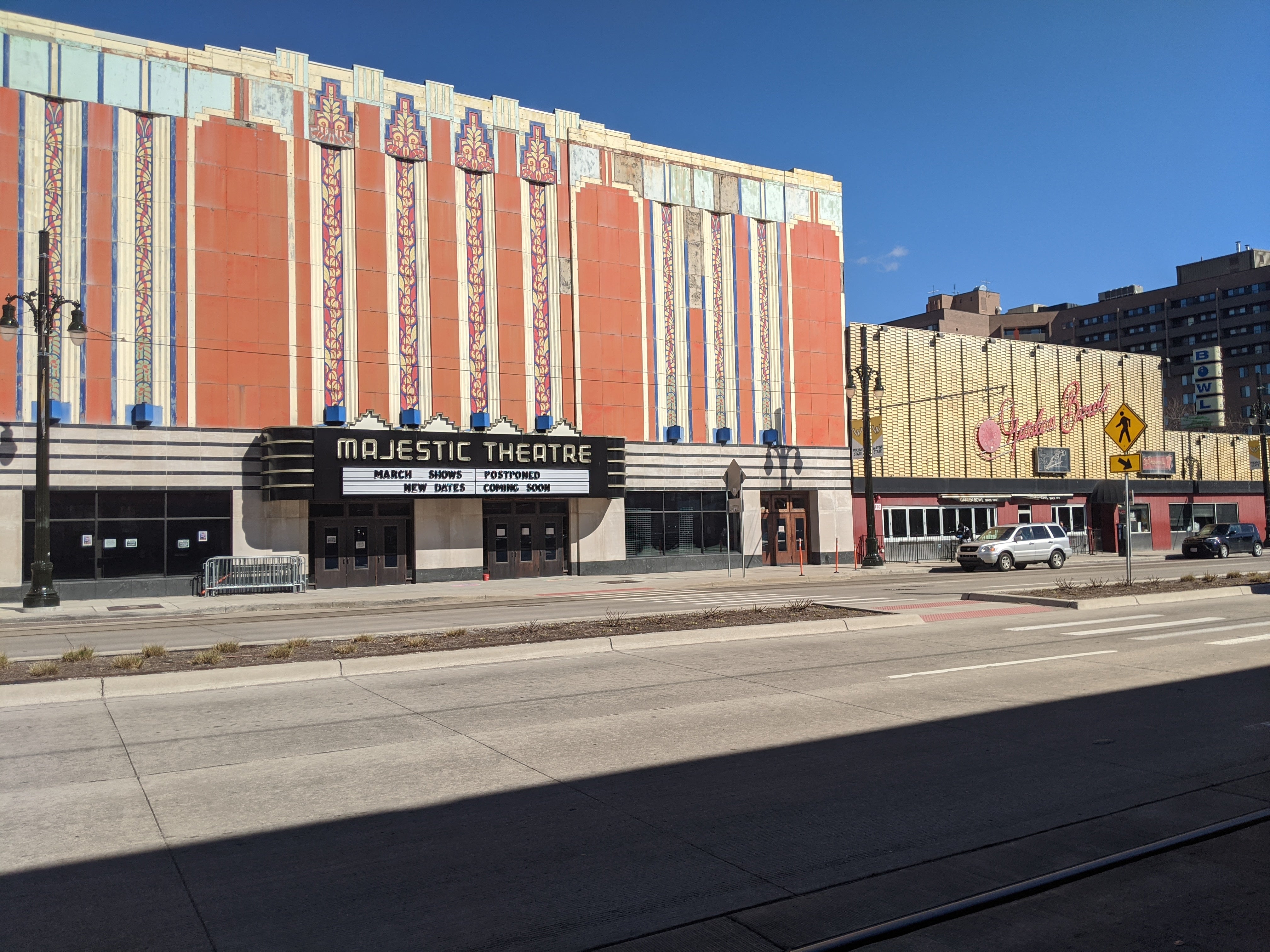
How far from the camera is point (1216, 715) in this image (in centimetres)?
943

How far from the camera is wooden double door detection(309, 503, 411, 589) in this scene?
30984 millimetres

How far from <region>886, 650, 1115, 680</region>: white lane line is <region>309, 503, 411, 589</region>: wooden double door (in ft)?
75.4

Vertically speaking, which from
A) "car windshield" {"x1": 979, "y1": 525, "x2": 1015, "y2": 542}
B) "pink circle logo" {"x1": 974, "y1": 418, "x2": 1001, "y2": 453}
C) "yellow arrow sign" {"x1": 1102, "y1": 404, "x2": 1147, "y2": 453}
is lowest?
"car windshield" {"x1": 979, "y1": 525, "x2": 1015, "y2": 542}

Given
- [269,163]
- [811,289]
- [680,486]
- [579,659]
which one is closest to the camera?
[579,659]

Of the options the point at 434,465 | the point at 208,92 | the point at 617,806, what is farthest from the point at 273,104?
the point at 617,806

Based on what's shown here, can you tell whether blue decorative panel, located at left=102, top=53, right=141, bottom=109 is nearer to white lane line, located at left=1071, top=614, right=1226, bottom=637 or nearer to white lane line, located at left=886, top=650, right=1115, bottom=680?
white lane line, located at left=886, top=650, right=1115, bottom=680

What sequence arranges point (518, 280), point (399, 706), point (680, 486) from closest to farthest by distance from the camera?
point (399, 706), point (518, 280), point (680, 486)

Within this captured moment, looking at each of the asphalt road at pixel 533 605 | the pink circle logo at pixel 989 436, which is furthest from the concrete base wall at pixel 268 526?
the pink circle logo at pixel 989 436

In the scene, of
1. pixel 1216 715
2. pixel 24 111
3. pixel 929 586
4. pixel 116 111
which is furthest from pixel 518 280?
pixel 1216 715

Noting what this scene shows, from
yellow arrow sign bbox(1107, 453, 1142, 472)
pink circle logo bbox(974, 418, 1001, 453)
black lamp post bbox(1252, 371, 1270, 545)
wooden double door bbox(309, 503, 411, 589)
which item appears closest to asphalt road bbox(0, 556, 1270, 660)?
wooden double door bbox(309, 503, 411, 589)

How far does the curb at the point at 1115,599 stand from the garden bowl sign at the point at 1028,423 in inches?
1040

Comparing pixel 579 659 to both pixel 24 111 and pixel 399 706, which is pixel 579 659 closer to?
pixel 399 706

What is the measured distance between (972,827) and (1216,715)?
4.75 metres

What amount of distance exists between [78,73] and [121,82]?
1.10 metres
